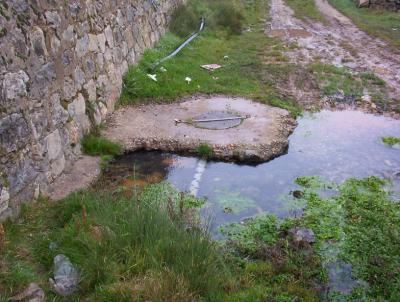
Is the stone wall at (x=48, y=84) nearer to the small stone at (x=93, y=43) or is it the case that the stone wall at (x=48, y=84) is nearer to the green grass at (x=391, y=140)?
the small stone at (x=93, y=43)

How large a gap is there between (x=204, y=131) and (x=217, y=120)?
0.59 meters

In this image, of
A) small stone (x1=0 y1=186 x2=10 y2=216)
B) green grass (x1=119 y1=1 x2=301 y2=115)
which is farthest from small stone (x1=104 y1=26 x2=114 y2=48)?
small stone (x1=0 y1=186 x2=10 y2=216)

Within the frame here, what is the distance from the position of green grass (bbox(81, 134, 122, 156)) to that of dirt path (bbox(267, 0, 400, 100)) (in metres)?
6.40

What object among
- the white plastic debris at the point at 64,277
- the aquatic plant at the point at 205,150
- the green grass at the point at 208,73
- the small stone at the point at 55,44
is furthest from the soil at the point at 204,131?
the white plastic debris at the point at 64,277

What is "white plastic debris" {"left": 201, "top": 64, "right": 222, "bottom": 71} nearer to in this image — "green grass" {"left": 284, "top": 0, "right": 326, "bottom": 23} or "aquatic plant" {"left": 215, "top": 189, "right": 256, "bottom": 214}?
"aquatic plant" {"left": 215, "top": 189, "right": 256, "bottom": 214}

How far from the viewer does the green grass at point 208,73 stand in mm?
9727

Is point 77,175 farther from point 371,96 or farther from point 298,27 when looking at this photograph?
point 298,27

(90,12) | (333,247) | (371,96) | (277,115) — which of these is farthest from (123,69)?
(333,247)

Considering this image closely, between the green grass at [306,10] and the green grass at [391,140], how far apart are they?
37.2 ft

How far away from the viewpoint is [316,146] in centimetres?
809

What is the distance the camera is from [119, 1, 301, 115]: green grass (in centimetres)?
973

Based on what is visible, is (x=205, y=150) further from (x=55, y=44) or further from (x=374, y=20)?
(x=374, y=20)

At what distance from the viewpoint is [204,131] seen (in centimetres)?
827

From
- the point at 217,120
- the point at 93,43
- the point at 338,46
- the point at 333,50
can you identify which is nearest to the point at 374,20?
the point at 338,46
